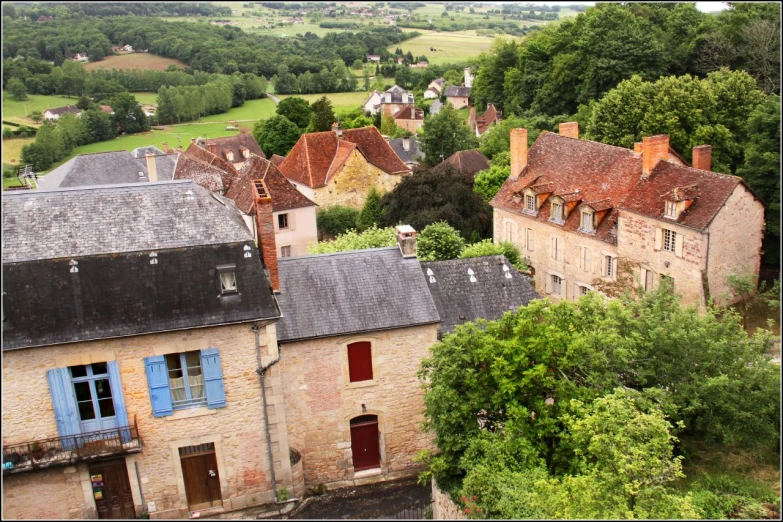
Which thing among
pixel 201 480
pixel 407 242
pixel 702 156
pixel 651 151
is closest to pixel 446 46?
pixel 702 156

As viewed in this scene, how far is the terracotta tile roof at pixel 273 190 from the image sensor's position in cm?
4141

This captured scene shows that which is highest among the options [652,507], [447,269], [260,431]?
[447,269]

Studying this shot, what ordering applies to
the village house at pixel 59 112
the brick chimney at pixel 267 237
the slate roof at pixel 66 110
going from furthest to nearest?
the slate roof at pixel 66 110, the village house at pixel 59 112, the brick chimney at pixel 267 237

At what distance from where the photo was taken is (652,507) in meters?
13.5

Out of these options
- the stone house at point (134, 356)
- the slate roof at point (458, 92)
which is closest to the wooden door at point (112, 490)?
the stone house at point (134, 356)

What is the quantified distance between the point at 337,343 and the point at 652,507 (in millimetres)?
10015

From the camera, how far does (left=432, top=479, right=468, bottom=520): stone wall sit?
16406mm

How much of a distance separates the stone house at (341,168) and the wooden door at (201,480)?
31617mm

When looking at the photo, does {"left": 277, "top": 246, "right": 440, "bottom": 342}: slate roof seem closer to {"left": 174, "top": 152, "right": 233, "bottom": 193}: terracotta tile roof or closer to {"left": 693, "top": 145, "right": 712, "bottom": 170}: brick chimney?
{"left": 693, "top": 145, "right": 712, "bottom": 170}: brick chimney

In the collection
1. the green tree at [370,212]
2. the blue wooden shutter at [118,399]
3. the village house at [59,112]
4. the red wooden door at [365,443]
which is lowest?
the red wooden door at [365,443]

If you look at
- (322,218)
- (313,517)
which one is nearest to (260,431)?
(313,517)

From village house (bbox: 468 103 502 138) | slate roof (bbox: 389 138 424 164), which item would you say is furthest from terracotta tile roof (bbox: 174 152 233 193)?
village house (bbox: 468 103 502 138)

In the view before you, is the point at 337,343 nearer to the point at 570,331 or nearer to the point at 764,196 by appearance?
the point at 570,331

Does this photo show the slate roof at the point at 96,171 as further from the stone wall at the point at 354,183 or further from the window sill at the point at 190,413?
the window sill at the point at 190,413
